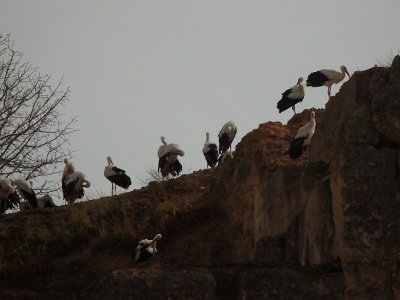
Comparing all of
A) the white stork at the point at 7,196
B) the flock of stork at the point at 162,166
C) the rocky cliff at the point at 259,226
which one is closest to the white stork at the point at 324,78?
the flock of stork at the point at 162,166

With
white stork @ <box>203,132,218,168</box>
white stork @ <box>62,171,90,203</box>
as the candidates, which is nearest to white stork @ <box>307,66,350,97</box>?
white stork @ <box>203,132,218,168</box>

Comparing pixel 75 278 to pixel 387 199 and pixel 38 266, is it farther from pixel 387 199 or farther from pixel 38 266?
pixel 387 199

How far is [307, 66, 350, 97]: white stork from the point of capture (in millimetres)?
22562

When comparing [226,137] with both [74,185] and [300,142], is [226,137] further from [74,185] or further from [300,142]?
[300,142]

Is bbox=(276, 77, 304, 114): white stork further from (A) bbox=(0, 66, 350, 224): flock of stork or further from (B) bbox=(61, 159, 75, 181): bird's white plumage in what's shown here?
(B) bbox=(61, 159, 75, 181): bird's white plumage

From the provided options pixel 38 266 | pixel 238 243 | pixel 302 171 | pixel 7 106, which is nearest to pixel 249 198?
pixel 238 243

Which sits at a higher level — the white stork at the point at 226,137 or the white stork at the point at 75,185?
the white stork at the point at 226,137

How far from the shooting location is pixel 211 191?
2006 cm

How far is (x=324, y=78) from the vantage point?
2267 centimetres

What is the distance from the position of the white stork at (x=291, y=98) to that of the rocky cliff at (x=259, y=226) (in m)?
2.01

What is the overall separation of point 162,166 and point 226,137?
1.59 metres

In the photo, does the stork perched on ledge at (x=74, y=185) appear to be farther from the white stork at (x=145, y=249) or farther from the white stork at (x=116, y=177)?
the white stork at (x=145, y=249)

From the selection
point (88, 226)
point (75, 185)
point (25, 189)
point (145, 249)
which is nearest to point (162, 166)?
point (75, 185)

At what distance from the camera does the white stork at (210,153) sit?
24.4 metres
